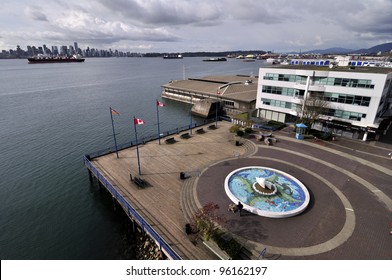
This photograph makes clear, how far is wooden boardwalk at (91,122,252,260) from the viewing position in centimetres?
2189

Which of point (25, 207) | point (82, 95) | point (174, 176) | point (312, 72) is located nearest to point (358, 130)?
point (312, 72)

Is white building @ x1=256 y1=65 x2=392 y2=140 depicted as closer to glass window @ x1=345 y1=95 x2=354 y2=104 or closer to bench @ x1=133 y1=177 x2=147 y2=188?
glass window @ x1=345 y1=95 x2=354 y2=104

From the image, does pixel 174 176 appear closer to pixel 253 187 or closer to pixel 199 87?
pixel 253 187

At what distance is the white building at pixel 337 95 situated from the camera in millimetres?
40344

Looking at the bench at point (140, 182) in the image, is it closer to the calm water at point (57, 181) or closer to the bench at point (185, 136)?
the calm water at point (57, 181)

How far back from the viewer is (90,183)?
35719mm

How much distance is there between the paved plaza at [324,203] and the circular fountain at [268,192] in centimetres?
82

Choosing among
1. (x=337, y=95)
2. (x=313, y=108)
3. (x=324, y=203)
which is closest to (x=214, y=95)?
(x=313, y=108)

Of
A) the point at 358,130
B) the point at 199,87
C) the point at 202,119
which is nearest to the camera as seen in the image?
the point at 358,130

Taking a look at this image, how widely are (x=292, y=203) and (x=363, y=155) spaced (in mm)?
22643

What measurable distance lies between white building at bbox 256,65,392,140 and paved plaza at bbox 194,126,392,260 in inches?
217

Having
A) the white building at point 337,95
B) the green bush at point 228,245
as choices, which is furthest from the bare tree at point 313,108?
the green bush at point 228,245

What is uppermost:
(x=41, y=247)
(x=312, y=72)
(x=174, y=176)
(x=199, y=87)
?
(x=312, y=72)

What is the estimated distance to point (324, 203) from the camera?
25.7 meters
